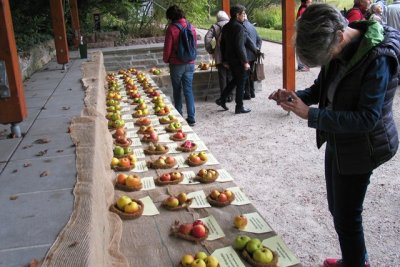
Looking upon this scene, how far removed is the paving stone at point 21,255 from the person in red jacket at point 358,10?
23.0 ft

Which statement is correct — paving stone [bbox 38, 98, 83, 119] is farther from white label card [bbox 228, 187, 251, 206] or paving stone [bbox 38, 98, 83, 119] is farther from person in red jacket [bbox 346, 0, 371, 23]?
person in red jacket [bbox 346, 0, 371, 23]

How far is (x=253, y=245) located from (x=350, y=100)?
0.86 m

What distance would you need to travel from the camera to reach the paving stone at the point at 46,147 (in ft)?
8.50

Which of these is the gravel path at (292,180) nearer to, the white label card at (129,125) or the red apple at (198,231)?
the red apple at (198,231)

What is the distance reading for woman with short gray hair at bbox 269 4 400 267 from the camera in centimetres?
192

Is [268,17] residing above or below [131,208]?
above

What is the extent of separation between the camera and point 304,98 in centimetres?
257

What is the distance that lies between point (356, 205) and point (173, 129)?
2297 millimetres

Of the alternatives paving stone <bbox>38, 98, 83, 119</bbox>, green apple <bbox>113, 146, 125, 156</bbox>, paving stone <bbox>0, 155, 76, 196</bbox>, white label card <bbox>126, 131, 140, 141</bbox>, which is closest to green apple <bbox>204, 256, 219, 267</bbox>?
paving stone <bbox>0, 155, 76, 196</bbox>

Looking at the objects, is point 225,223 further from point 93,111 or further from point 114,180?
point 93,111

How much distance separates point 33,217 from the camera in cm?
177

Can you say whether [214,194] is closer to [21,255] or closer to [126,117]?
[21,255]

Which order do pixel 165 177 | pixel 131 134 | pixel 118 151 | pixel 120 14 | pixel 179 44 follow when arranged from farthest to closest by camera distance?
pixel 120 14, pixel 179 44, pixel 131 134, pixel 118 151, pixel 165 177

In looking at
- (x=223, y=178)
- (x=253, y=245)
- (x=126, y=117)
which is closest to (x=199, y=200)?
(x=223, y=178)
